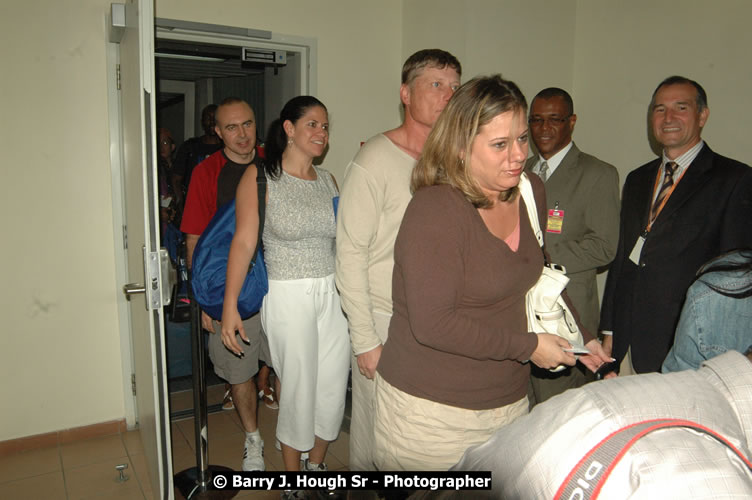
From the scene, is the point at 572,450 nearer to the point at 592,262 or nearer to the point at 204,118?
the point at 592,262

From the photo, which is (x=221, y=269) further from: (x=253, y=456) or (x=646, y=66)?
(x=646, y=66)

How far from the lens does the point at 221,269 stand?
2.23 m

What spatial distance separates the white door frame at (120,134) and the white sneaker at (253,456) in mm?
985

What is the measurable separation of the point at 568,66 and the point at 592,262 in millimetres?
1810

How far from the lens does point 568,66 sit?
3.59m

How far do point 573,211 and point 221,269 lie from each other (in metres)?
1.64

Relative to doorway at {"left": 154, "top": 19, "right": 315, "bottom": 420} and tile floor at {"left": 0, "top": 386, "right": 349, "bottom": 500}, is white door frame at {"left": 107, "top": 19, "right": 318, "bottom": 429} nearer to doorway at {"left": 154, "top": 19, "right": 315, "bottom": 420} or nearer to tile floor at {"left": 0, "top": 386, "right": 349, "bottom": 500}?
doorway at {"left": 154, "top": 19, "right": 315, "bottom": 420}

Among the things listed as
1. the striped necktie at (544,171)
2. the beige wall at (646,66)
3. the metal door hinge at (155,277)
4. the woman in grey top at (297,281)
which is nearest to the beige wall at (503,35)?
the beige wall at (646,66)

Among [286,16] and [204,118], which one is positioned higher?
[286,16]

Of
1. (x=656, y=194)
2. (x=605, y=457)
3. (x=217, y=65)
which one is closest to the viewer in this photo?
(x=605, y=457)

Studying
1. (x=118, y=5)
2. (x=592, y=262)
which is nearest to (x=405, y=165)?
(x=592, y=262)

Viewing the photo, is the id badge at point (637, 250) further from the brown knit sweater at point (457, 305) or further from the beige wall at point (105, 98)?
the brown knit sweater at point (457, 305)

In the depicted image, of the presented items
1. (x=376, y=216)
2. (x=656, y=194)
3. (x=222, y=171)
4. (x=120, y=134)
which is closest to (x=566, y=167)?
(x=656, y=194)

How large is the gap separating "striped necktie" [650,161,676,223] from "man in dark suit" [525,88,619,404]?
6.4 inches
